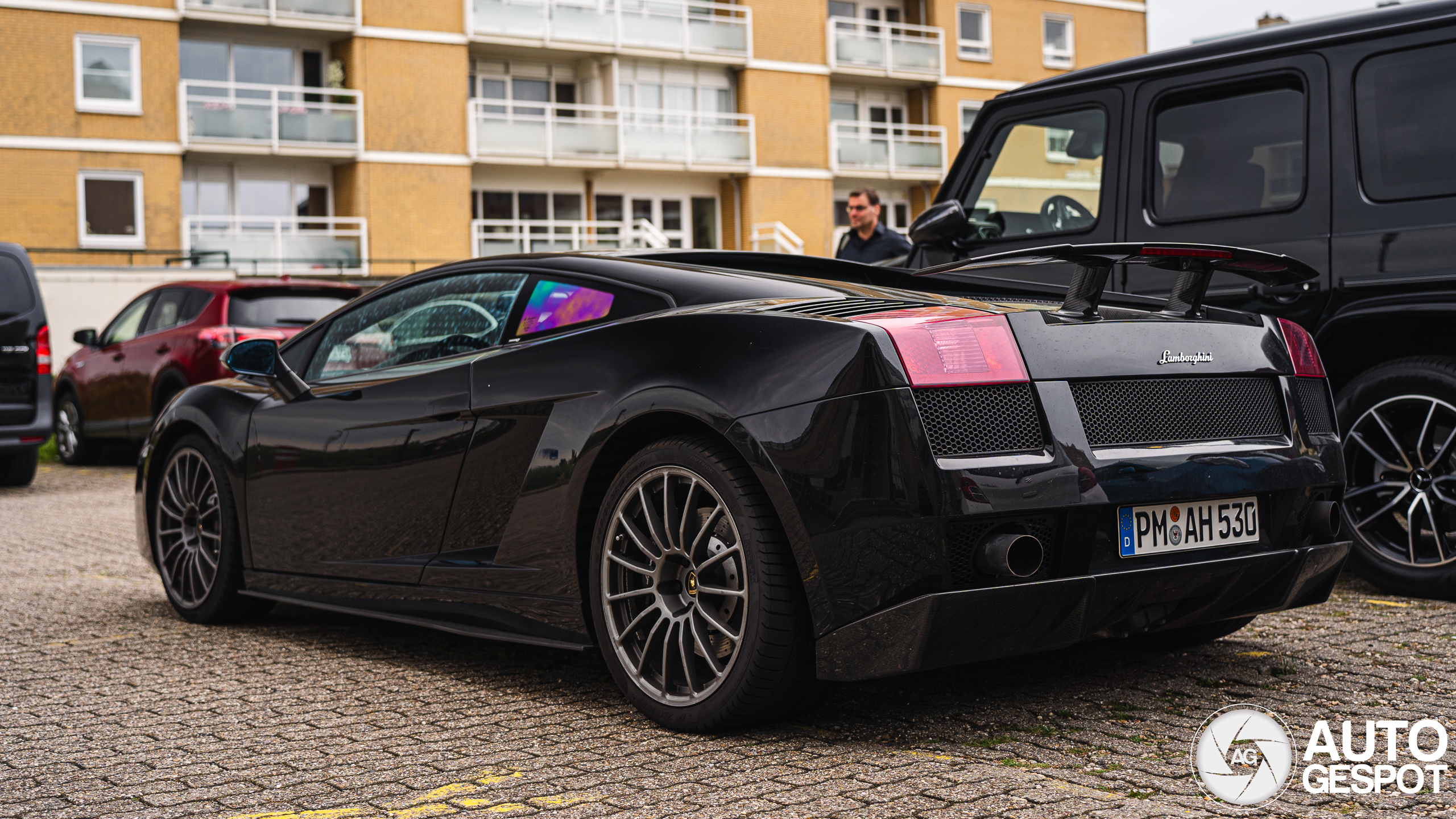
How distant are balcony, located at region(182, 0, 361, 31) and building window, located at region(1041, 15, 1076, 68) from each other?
23.0 metres

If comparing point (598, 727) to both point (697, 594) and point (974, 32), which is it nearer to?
point (697, 594)

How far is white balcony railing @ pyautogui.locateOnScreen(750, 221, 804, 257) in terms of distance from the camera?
39.2 m

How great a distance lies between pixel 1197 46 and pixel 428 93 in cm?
3154

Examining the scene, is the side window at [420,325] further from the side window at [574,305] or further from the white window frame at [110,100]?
the white window frame at [110,100]

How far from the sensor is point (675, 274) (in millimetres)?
4145

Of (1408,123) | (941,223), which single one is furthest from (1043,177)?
(1408,123)

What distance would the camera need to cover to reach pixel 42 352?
1235cm

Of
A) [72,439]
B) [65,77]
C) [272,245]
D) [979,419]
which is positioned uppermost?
[65,77]

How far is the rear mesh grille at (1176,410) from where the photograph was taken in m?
3.47

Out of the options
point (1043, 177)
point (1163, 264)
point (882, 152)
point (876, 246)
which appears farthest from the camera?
point (882, 152)

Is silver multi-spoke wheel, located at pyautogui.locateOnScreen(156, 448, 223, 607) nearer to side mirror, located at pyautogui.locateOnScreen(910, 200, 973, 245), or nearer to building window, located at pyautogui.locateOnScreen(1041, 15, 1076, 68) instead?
side mirror, located at pyautogui.locateOnScreen(910, 200, 973, 245)

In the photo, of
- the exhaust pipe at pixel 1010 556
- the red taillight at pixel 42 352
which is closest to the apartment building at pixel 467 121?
the red taillight at pixel 42 352

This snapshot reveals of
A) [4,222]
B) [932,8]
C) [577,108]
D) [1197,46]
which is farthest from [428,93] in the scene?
[1197,46]

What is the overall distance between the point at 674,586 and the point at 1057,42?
1830 inches
